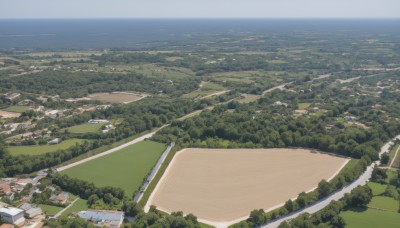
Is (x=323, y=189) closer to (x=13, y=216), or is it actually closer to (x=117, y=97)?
(x=13, y=216)

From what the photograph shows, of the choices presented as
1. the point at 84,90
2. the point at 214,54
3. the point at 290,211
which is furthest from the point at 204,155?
the point at 214,54

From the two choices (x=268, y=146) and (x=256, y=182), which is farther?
(x=268, y=146)

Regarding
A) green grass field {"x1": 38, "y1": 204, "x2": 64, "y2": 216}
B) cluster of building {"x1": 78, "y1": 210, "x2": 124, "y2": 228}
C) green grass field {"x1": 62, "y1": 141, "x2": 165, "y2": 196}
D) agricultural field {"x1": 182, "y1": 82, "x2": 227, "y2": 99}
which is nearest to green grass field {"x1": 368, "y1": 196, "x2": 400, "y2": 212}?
cluster of building {"x1": 78, "y1": 210, "x2": 124, "y2": 228}

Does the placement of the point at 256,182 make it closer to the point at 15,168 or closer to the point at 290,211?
the point at 290,211

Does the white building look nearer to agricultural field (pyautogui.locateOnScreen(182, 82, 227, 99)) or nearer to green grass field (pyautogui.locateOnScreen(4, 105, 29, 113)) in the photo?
green grass field (pyautogui.locateOnScreen(4, 105, 29, 113))

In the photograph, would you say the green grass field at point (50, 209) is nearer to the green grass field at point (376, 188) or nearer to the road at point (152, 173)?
the road at point (152, 173)
